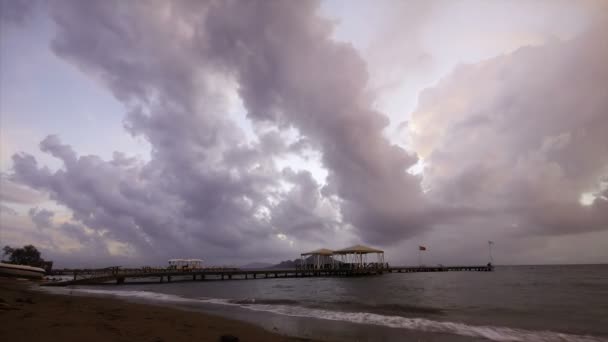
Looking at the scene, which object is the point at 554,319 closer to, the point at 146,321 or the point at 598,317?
the point at 598,317

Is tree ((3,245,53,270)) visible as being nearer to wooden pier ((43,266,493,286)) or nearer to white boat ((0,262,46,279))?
wooden pier ((43,266,493,286))

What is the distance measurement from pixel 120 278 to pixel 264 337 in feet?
145

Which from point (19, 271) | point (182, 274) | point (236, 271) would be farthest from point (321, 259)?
point (19, 271)

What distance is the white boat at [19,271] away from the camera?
113 ft

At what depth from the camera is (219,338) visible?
9.63 metres

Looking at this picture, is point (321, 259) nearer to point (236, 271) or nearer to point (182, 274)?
point (236, 271)

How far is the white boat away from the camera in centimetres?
3436

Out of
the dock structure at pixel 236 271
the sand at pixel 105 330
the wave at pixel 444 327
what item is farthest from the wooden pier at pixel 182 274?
the wave at pixel 444 327

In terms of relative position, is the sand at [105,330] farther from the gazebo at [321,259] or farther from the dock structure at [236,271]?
the gazebo at [321,259]

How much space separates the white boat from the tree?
17.3 m

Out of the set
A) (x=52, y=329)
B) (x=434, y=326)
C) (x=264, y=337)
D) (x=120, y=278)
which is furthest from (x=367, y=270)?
(x=52, y=329)

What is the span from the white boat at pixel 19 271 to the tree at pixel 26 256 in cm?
1735

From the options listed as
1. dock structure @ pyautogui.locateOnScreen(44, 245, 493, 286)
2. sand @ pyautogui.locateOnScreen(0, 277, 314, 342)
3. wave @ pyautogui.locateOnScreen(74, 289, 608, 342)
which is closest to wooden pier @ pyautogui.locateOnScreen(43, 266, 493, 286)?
dock structure @ pyautogui.locateOnScreen(44, 245, 493, 286)

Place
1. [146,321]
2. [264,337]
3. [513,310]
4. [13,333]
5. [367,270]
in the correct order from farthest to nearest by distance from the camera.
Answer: [367,270] → [513,310] → [146,321] → [264,337] → [13,333]
